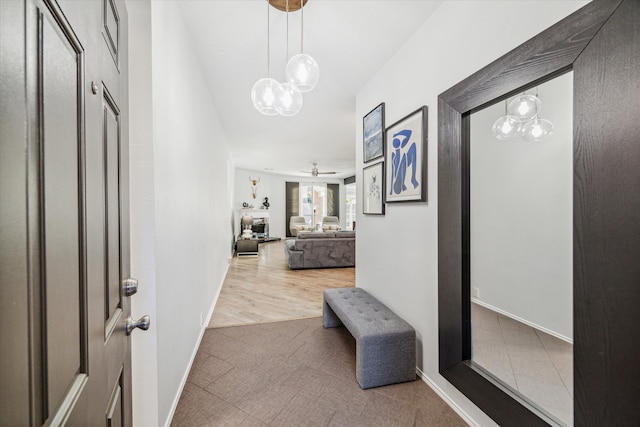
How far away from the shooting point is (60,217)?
450 millimetres

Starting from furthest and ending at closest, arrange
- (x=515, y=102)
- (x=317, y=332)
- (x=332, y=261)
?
(x=332, y=261)
(x=317, y=332)
(x=515, y=102)

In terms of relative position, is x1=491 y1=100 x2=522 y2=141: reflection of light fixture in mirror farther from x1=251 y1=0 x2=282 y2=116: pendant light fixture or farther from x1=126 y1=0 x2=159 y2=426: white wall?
x1=126 y1=0 x2=159 y2=426: white wall

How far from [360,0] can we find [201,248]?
95.4 inches

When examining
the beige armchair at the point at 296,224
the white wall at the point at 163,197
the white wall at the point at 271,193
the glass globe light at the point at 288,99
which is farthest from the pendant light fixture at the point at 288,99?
the beige armchair at the point at 296,224

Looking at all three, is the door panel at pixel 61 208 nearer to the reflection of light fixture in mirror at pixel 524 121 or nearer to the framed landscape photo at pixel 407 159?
the reflection of light fixture in mirror at pixel 524 121

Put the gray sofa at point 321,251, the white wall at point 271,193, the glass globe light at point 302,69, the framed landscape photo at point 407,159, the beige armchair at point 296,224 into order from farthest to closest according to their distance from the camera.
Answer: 1. the beige armchair at point 296,224
2. the white wall at point 271,193
3. the gray sofa at point 321,251
4. the framed landscape photo at point 407,159
5. the glass globe light at point 302,69

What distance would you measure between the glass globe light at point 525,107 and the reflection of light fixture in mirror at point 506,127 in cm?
2

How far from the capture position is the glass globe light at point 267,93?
1.66m

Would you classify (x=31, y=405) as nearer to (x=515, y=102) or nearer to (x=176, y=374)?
(x=176, y=374)

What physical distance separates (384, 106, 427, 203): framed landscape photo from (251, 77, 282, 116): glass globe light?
3.41ft

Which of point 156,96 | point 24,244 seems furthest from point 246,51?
point 24,244

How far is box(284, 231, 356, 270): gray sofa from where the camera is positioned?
545 centimetres

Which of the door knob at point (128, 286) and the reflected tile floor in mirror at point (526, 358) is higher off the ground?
the door knob at point (128, 286)

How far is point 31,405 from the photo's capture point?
0.35 metres
